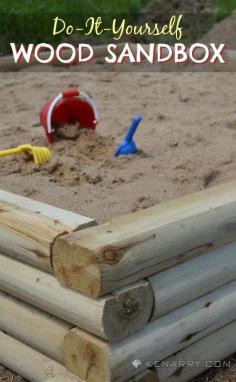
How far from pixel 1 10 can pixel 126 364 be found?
5.92 metres

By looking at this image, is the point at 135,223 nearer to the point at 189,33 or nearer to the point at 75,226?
the point at 75,226

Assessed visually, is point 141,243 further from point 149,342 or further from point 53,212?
point 53,212

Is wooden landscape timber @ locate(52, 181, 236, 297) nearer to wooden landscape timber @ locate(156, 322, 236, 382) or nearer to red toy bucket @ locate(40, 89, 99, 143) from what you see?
wooden landscape timber @ locate(156, 322, 236, 382)

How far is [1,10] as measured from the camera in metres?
7.53

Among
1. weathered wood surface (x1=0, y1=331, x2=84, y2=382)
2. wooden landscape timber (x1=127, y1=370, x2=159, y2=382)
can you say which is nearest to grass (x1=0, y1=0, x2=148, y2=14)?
weathered wood surface (x1=0, y1=331, x2=84, y2=382)

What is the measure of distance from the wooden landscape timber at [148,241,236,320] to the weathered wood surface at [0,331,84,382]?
1.10 ft

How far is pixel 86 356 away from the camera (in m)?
2.17

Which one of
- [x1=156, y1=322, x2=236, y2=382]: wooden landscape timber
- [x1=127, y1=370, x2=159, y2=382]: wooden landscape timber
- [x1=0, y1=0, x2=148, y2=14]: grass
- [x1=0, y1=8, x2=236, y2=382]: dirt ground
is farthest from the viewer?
[x1=0, y1=0, x2=148, y2=14]: grass

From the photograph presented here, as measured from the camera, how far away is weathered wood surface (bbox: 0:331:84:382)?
7.59 ft

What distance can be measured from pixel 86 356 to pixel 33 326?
0.32 meters

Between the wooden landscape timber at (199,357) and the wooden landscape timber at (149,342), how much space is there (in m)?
0.03

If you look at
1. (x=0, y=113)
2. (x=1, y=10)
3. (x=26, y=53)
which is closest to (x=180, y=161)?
(x=0, y=113)

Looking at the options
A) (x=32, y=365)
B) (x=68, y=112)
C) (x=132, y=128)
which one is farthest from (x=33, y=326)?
(x=68, y=112)

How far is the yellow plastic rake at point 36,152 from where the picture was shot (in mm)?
4107
